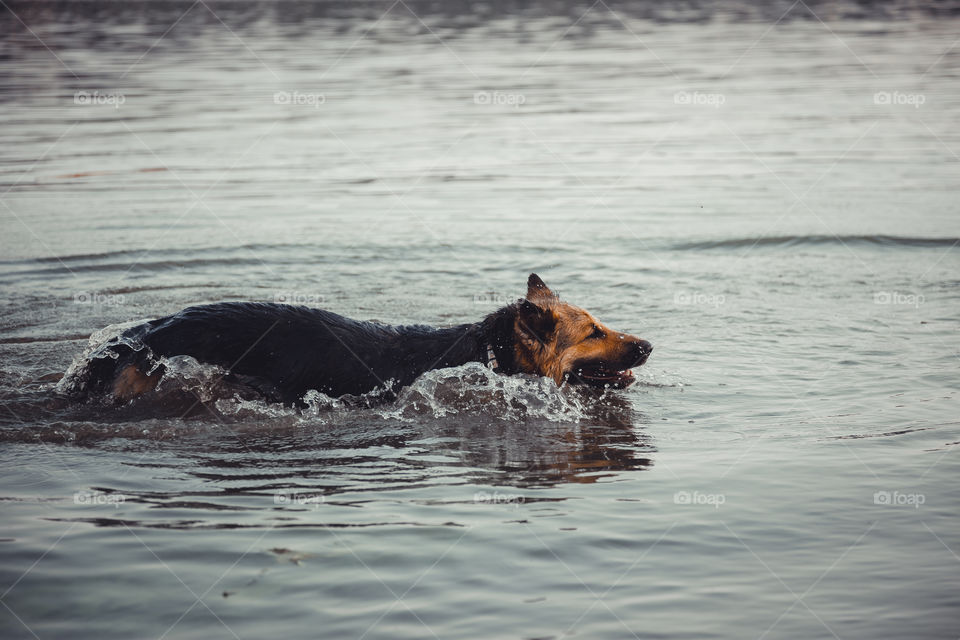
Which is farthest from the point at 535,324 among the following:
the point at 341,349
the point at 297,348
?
the point at 297,348

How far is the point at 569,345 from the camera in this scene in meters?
7.33

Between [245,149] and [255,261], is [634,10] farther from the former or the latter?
[255,261]

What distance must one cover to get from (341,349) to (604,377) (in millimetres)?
1945

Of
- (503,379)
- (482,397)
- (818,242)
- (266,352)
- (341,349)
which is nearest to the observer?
(266,352)

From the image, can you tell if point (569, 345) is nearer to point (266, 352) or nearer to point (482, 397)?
point (482, 397)

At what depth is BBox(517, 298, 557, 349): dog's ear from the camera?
7.13 metres

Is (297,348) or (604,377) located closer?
(297,348)

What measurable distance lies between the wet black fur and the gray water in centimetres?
18

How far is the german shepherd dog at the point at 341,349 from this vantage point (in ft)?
22.8

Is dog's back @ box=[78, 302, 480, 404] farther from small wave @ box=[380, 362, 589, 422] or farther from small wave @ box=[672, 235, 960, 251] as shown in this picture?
small wave @ box=[672, 235, 960, 251]

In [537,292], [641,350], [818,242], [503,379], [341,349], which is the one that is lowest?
[503,379]

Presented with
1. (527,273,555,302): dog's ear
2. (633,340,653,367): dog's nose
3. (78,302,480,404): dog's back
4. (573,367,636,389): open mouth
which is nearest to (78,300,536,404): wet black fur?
(78,302,480,404): dog's back

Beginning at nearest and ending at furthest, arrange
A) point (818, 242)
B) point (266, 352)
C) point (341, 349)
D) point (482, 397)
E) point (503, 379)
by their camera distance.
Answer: point (266, 352)
point (341, 349)
point (503, 379)
point (482, 397)
point (818, 242)

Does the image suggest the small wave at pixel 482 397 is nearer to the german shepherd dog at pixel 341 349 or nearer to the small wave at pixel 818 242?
the german shepherd dog at pixel 341 349
